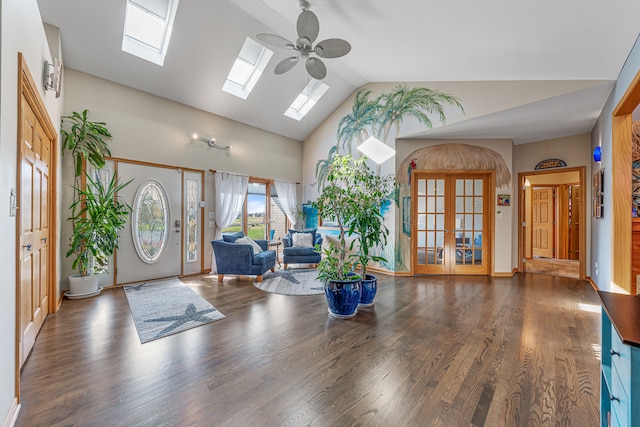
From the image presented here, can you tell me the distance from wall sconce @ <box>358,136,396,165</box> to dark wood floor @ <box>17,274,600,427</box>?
10.1ft

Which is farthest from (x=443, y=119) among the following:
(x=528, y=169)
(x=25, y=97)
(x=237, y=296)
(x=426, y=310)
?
(x=25, y=97)

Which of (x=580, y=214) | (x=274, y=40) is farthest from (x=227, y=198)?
(x=580, y=214)

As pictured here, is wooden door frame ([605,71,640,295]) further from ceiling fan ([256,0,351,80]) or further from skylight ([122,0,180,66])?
skylight ([122,0,180,66])

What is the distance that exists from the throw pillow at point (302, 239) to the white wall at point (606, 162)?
4712 millimetres

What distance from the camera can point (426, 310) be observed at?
3.58 metres

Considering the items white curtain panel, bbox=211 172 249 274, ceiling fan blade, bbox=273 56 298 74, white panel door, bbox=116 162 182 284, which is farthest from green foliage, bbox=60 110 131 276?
ceiling fan blade, bbox=273 56 298 74

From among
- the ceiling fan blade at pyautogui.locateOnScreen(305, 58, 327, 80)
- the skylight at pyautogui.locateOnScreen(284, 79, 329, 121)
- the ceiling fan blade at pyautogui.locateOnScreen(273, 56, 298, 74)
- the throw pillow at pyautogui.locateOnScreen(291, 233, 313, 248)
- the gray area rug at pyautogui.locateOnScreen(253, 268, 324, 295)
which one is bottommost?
the gray area rug at pyautogui.locateOnScreen(253, 268, 324, 295)

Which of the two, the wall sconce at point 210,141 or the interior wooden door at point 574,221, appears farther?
the interior wooden door at point 574,221

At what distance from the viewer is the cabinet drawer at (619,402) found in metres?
0.98

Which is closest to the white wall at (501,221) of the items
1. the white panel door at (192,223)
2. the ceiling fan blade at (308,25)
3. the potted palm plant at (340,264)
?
the potted palm plant at (340,264)

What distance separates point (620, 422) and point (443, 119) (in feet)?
14.7

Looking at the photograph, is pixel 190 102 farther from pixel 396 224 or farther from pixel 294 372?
pixel 294 372

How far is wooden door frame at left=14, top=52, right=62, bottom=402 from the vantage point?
5.87 feet

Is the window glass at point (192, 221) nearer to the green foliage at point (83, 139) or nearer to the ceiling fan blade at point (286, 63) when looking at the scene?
the green foliage at point (83, 139)
